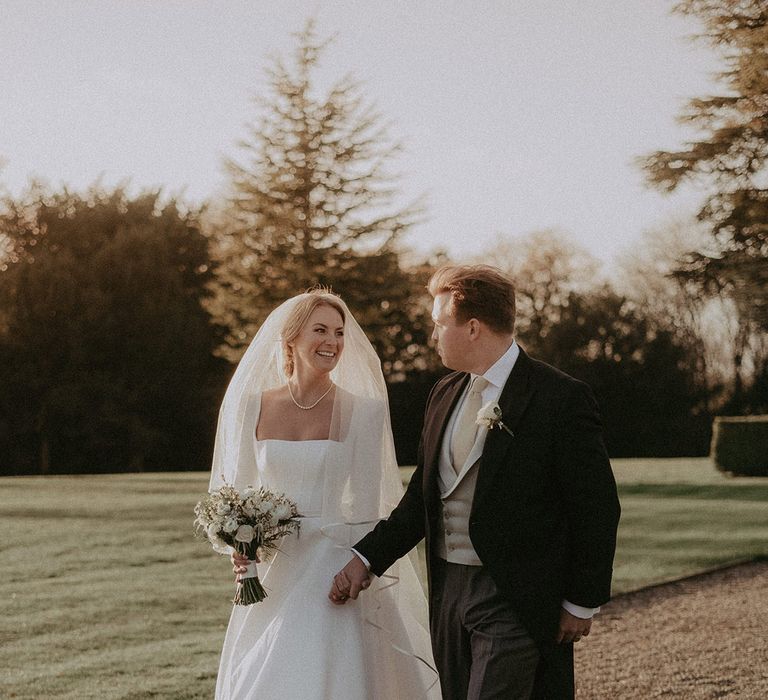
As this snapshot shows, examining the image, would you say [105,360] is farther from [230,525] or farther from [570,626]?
[570,626]

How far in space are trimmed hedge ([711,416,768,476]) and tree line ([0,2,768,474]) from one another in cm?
804

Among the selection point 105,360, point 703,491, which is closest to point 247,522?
point 703,491

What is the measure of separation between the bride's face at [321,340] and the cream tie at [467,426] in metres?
1.11

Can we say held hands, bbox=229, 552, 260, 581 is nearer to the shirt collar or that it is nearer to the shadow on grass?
the shirt collar

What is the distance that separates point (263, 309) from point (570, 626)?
18.4 meters

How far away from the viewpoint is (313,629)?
442cm

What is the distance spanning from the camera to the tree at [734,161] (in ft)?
35.5

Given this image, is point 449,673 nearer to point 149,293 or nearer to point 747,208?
point 747,208

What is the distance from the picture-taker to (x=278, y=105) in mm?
21766

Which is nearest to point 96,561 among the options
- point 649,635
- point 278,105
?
point 649,635

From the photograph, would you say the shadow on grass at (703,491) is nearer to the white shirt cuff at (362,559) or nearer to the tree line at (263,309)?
the tree line at (263,309)

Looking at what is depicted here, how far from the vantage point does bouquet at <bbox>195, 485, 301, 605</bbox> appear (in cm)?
432

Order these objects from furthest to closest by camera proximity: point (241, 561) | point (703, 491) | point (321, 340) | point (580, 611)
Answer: point (703, 491)
point (321, 340)
point (241, 561)
point (580, 611)

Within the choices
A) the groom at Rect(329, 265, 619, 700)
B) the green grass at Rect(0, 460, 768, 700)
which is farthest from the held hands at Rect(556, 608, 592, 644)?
the green grass at Rect(0, 460, 768, 700)
